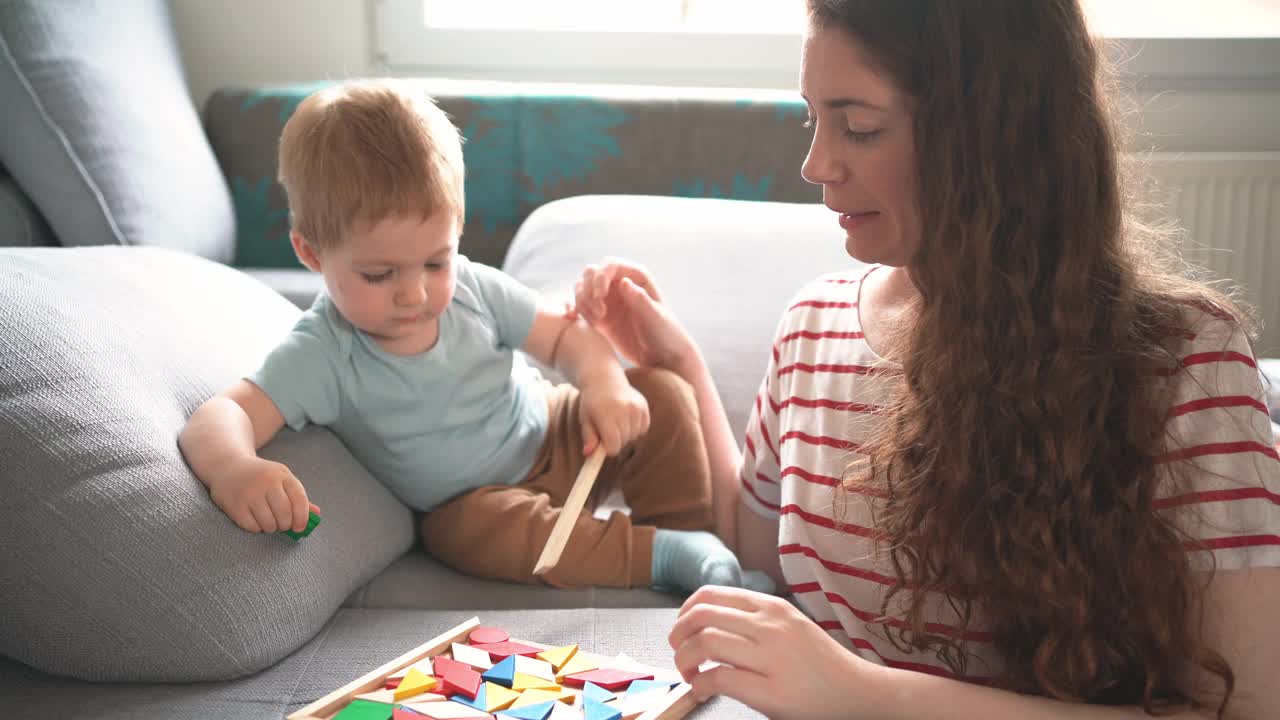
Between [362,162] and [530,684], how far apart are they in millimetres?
535

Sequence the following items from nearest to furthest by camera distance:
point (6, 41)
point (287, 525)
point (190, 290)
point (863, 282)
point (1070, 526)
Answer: point (1070, 526) → point (287, 525) → point (863, 282) → point (190, 290) → point (6, 41)

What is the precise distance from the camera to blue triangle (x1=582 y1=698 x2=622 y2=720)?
31.3 inches

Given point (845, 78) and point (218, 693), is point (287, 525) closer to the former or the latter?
point (218, 693)

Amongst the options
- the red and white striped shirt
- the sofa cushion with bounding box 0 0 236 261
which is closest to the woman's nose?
the red and white striped shirt

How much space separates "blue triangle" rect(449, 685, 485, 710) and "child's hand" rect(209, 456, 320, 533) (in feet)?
0.81

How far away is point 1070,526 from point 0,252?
101 cm

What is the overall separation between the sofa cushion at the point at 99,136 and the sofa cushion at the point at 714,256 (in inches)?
20.9

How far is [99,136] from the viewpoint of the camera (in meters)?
1.56

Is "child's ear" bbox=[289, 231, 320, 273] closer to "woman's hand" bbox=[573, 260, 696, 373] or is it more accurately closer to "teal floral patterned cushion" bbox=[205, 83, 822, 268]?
"woman's hand" bbox=[573, 260, 696, 373]

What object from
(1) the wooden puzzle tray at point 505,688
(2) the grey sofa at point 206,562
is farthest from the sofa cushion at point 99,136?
(1) the wooden puzzle tray at point 505,688

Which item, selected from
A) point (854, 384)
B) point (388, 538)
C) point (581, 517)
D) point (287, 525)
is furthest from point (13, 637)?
point (854, 384)

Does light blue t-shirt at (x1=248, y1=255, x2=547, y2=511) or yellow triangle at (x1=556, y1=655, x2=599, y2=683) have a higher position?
light blue t-shirt at (x1=248, y1=255, x2=547, y2=511)

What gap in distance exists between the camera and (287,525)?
3.17 ft

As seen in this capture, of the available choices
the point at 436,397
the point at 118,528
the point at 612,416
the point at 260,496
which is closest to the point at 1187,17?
the point at 612,416
